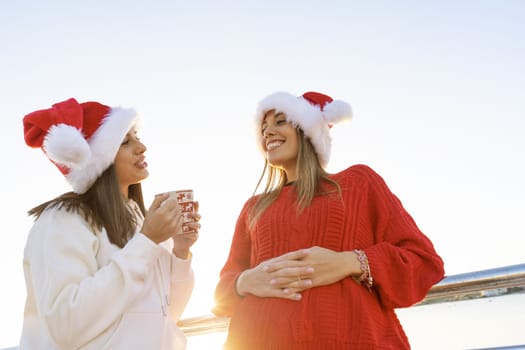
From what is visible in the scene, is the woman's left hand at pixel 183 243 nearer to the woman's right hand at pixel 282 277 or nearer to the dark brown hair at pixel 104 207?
the dark brown hair at pixel 104 207

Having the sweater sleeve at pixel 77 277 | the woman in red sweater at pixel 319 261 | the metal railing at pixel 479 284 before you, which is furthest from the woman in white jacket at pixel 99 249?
the metal railing at pixel 479 284

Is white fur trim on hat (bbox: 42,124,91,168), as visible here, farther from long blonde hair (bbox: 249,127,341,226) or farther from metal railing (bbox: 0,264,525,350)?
metal railing (bbox: 0,264,525,350)

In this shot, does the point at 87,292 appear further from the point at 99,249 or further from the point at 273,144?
the point at 273,144

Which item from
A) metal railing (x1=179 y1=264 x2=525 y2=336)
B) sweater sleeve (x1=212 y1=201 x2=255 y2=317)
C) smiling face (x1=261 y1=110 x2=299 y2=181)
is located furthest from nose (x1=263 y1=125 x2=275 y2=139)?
metal railing (x1=179 y1=264 x2=525 y2=336)

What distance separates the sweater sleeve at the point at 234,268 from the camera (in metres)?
2.08

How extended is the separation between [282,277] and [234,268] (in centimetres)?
44

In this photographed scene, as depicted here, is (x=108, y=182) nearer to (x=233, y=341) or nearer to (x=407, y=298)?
(x=233, y=341)

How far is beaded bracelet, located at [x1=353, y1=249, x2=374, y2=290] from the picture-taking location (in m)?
1.78

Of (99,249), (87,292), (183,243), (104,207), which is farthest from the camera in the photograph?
(183,243)

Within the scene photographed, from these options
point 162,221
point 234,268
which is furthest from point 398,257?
point 162,221

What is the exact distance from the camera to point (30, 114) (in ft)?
6.77

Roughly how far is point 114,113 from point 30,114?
1.12 ft

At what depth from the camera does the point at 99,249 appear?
1930 millimetres

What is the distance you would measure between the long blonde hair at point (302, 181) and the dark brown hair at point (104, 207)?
0.54m
